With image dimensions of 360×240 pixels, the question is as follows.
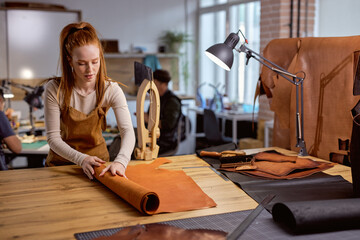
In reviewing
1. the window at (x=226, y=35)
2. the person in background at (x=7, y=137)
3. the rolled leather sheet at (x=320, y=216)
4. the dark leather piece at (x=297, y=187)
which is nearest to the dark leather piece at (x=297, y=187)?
the dark leather piece at (x=297, y=187)

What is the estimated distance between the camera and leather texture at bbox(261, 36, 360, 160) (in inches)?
78.4

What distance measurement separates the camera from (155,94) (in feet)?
6.31

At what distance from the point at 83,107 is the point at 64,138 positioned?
0.63 ft

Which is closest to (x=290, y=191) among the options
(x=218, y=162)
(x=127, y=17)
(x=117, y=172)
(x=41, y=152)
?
(x=218, y=162)

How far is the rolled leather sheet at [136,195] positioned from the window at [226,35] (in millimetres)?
4279

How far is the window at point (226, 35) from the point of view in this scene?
6.28 metres

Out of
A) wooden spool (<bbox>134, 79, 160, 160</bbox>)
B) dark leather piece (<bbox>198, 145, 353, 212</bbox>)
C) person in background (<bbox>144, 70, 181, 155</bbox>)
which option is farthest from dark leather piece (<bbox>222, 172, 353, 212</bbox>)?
person in background (<bbox>144, 70, 181, 155</bbox>)

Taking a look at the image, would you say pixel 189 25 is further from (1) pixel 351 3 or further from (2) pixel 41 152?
(2) pixel 41 152

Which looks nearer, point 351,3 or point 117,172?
point 117,172

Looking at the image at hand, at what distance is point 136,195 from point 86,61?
750 mm

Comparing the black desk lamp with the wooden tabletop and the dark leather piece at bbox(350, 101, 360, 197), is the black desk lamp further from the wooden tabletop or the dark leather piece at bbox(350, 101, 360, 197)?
the dark leather piece at bbox(350, 101, 360, 197)

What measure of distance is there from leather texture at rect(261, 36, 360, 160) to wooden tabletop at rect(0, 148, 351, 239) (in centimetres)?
30

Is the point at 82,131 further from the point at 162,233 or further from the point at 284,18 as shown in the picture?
the point at 284,18

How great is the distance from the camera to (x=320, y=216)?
1135 mm
